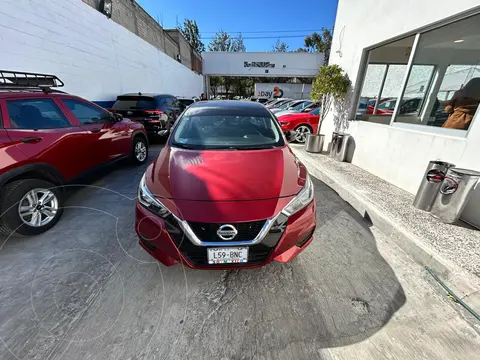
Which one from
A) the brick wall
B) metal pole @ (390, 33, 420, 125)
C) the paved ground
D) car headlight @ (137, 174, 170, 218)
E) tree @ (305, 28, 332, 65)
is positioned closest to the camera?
the paved ground

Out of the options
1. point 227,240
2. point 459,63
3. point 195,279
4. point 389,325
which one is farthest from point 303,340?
point 459,63

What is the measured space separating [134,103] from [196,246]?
6233 mm

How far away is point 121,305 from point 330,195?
11.5 ft

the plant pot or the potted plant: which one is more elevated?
the potted plant

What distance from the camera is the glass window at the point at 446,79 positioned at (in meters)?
3.19

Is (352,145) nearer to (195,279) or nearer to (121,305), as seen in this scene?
(195,279)

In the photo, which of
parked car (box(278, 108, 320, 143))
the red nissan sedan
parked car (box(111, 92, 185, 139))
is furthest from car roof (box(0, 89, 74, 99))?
parked car (box(278, 108, 320, 143))

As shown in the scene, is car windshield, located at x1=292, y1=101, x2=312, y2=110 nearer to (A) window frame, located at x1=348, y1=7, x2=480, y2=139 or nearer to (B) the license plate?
(A) window frame, located at x1=348, y1=7, x2=480, y2=139

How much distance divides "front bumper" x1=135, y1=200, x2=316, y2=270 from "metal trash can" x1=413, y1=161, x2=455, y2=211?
2243 millimetres

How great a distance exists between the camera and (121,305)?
1733 mm

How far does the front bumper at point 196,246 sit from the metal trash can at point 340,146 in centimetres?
403

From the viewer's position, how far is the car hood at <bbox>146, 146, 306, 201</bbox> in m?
1.79

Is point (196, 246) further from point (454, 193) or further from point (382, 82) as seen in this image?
point (382, 82)

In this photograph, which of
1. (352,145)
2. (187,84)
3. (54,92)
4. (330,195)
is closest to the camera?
(54,92)
